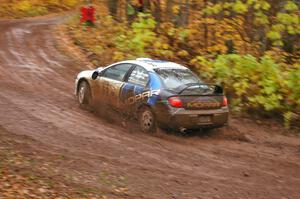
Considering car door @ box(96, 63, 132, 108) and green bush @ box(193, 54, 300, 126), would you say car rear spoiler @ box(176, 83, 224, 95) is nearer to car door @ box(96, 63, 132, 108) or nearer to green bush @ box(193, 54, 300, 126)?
car door @ box(96, 63, 132, 108)

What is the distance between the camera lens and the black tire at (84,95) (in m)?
12.3

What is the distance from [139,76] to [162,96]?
980 mm

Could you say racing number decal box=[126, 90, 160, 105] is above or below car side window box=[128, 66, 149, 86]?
below

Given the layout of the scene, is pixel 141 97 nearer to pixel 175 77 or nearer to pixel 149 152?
pixel 175 77

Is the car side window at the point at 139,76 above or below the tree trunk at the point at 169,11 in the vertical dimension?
above

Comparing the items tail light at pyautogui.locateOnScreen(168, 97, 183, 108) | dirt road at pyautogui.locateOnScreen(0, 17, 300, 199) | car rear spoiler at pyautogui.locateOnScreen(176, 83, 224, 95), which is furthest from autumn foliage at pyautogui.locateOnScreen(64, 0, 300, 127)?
tail light at pyautogui.locateOnScreen(168, 97, 183, 108)

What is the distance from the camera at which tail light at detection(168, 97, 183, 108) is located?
10.1 m

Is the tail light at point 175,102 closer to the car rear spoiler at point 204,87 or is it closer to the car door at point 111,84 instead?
the car rear spoiler at point 204,87

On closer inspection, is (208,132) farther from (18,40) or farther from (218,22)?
(18,40)

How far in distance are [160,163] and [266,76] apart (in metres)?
6.31

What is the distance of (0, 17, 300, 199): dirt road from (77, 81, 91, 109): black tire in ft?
0.71

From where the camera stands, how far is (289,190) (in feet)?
25.6

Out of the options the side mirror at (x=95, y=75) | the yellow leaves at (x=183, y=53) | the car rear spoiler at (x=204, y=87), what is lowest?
the yellow leaves at (x=183, y=53)

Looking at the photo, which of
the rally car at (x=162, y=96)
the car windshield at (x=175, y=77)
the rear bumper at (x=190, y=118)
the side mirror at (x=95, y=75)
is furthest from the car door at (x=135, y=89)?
the side mirror at (x=95, y=75)
